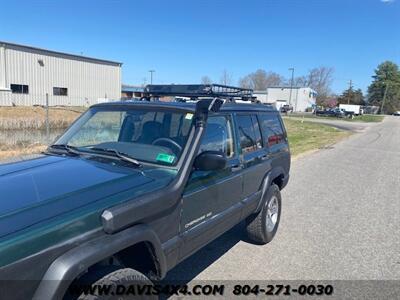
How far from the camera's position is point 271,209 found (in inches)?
201

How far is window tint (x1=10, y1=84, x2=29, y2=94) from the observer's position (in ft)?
100

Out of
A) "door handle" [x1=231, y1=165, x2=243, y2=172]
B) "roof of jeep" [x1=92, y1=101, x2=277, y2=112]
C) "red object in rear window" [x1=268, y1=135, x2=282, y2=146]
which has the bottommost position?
"door handle" [x1=231, y1=165, x2=243, y2=172]

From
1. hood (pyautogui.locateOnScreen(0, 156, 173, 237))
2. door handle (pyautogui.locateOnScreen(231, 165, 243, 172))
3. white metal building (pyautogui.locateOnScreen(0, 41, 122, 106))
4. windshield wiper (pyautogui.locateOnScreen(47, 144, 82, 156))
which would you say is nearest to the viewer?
hood (pyautogui.locateOnScreen(0, 156, 173, 237))

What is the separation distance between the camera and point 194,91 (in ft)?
14.7

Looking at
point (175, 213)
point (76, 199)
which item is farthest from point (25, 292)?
point (175, 213)

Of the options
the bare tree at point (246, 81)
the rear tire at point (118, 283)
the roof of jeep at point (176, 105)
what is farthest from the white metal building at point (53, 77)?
the bare tree at point (246, 81)

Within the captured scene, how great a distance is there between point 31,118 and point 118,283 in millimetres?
24028

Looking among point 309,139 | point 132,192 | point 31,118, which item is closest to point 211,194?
point 132,192

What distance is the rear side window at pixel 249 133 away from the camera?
4.11m

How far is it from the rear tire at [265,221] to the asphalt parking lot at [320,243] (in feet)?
0.39

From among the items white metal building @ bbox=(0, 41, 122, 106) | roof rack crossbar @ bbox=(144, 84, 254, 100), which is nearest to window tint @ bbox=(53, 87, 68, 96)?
white metal building @ bbox=(0, 41, 122, 106)

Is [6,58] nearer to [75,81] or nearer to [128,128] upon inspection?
[75,81]

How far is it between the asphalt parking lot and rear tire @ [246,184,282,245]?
120mm

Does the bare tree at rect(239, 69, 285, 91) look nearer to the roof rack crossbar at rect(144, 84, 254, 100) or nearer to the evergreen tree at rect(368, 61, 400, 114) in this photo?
the evergreen tree at rect(368, 61, 400, 114)
